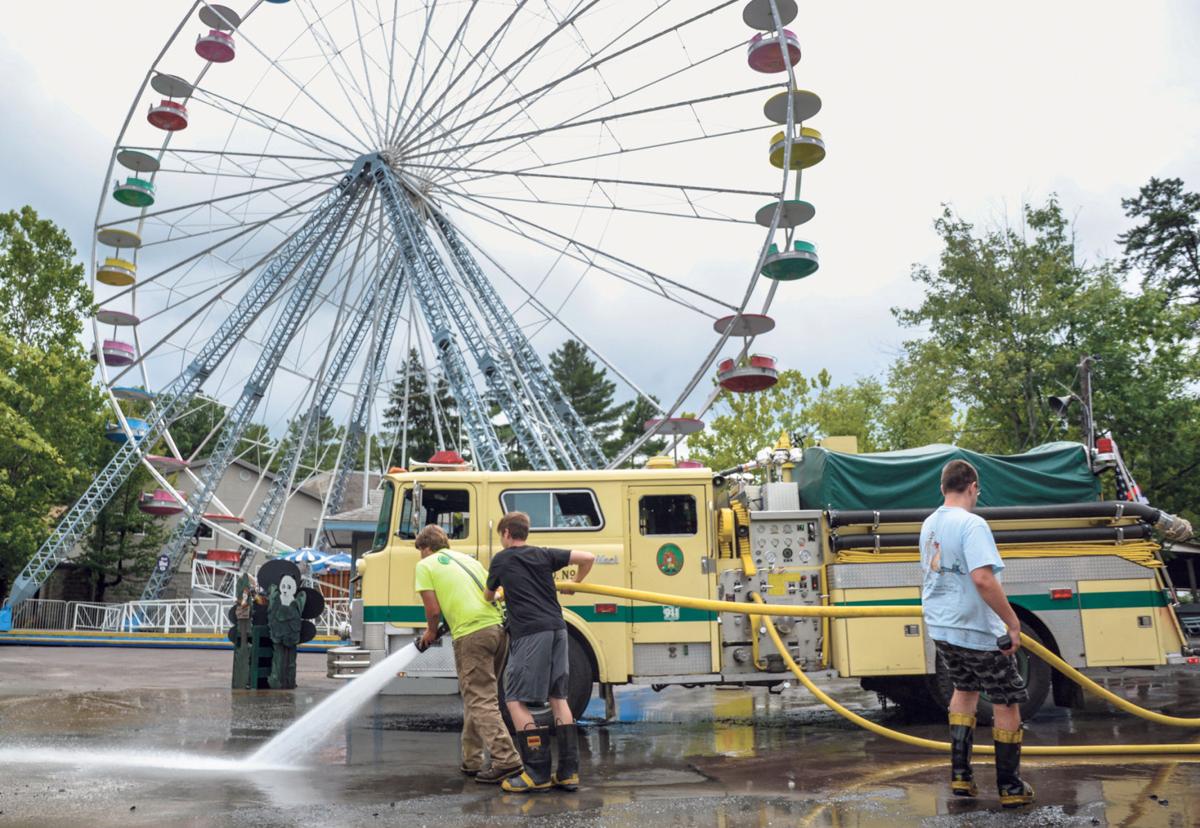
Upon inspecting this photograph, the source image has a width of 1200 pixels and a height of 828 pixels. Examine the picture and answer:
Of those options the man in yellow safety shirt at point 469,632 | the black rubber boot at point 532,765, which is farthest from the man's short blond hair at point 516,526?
the black rubber boot at point 532,765

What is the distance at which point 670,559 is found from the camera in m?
9.64

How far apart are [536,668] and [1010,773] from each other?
2.98 metres

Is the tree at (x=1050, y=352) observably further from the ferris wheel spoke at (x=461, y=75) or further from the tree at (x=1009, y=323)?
the ferris wheel spoke at (x=461, y=75)

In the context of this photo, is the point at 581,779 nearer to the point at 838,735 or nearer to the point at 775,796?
the point at 775,796

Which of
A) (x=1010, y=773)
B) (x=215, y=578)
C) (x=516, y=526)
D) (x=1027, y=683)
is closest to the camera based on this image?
(x=1010, y=773)

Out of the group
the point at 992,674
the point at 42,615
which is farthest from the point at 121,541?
the point at 992,674

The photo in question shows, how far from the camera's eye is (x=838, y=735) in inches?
376

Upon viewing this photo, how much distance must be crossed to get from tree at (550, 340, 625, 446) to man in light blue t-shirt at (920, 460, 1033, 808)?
60364mm

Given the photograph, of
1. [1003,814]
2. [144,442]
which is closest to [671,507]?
[1003,814]

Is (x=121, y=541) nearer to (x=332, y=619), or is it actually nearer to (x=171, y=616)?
(x=171, y=616)

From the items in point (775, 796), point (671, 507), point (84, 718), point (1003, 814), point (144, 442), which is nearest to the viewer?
point (1003, 814)

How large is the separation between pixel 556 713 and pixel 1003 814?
2809 millimetres

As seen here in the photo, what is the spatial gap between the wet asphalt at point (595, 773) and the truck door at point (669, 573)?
79cm

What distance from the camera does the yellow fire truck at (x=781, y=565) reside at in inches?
369
